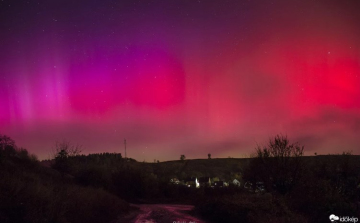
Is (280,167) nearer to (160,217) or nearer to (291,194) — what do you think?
(291,194)

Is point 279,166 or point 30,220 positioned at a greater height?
point 279,166

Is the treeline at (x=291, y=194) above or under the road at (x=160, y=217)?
above

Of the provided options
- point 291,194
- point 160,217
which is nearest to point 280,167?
point 291,194

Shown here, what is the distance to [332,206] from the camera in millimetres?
14367

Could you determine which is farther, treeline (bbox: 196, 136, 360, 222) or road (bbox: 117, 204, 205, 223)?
road (bbox: 117, 204, 205, 223)

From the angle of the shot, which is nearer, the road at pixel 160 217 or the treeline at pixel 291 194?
the treeline at pixel 291 194

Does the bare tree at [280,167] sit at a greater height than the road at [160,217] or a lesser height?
greater

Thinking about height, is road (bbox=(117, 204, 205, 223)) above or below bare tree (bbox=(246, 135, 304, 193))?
below

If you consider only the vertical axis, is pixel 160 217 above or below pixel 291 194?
below

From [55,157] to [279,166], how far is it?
2935 cm

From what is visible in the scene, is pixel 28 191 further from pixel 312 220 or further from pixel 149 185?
pixel 149 185

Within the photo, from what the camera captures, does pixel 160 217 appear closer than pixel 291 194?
No

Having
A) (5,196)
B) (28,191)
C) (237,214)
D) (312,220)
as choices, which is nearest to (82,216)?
(28,191)

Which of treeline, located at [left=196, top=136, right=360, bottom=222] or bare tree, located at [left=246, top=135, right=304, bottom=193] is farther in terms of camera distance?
bare tree, located at [left=246, top=135, right=304, bottom=193]
